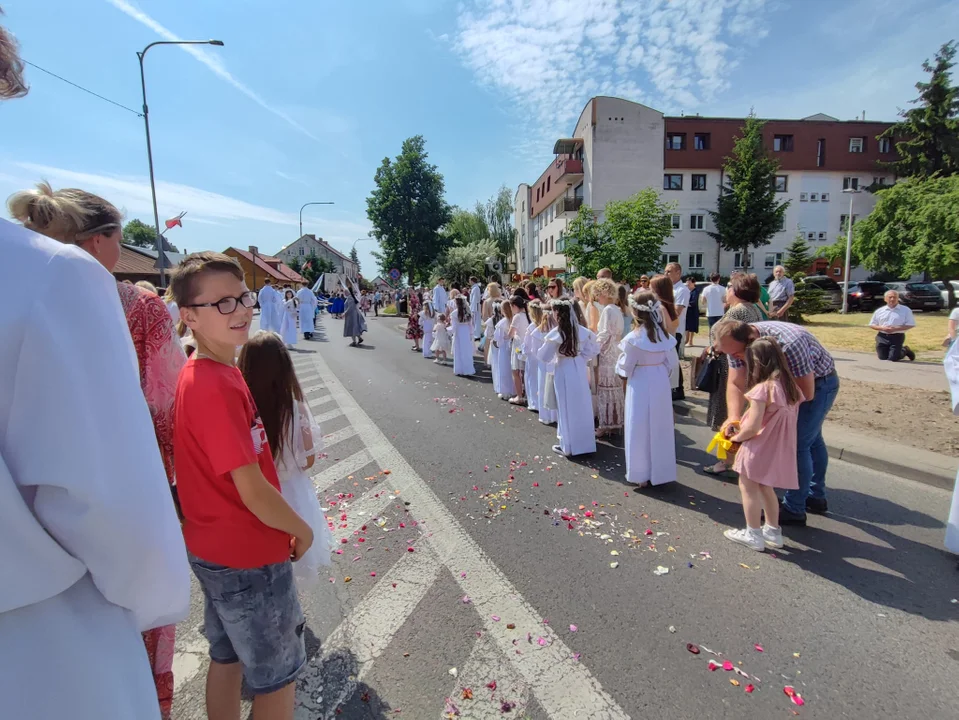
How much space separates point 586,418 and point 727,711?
3.68 m

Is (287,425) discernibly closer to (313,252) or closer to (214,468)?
(214,468)

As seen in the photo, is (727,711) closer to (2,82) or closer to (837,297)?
(2,82)

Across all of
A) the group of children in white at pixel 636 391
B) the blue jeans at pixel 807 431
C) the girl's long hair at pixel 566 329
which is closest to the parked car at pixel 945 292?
the group of children in white at pixel 636 391

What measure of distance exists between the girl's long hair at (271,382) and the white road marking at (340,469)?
2903mm

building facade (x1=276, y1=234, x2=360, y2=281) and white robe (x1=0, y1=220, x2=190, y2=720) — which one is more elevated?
building facade (x1=276, y1=234, x2=360, y2=281)

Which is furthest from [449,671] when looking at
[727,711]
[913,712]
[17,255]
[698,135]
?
[698,135]

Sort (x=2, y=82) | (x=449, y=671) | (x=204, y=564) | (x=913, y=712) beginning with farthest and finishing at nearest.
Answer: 1. (x=449, y=671)
2. (x=913, y=712)
3. (x=204, y=564)
4. (x=2, y=82)

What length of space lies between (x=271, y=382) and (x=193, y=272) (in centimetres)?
74

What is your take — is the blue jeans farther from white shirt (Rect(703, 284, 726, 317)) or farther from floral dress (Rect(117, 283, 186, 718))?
white shirt (Rect(703, 284, 726, 317))

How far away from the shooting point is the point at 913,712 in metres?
2.42

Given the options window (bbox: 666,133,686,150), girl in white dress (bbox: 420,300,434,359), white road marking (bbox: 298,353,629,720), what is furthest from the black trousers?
window (bbox: 666,133,686,150)

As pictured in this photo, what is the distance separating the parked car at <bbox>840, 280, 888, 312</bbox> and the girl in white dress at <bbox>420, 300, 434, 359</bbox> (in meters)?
23.6

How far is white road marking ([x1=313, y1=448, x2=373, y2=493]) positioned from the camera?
5.42 meters

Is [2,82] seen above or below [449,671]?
above
